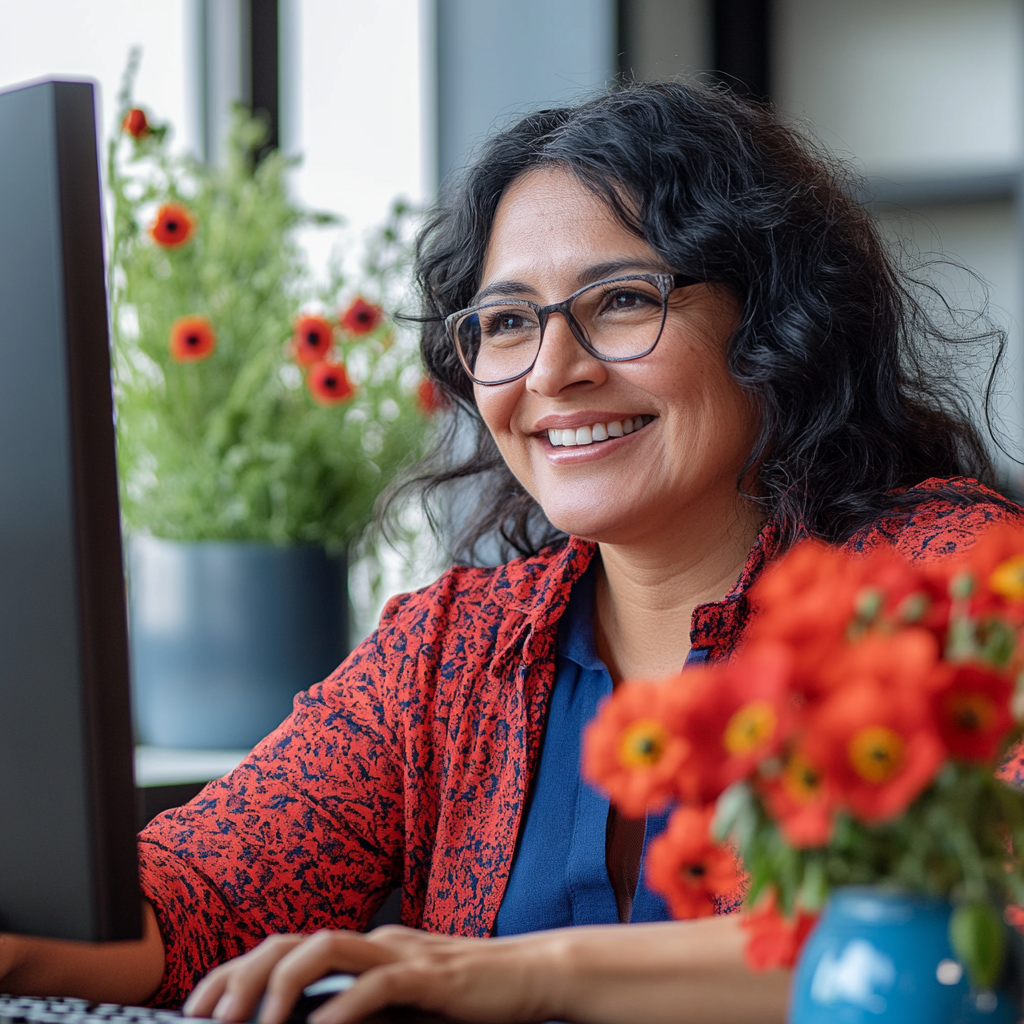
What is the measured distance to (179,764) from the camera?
5.52 feet

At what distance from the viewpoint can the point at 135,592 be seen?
180 cm

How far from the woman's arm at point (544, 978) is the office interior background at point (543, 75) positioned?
133cm

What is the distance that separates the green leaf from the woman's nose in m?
0.80

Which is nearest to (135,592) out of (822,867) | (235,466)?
(235,466)

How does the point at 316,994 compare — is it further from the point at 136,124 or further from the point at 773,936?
the point at 136,124

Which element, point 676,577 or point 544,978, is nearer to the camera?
point 544,978

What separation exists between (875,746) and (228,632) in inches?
55.8

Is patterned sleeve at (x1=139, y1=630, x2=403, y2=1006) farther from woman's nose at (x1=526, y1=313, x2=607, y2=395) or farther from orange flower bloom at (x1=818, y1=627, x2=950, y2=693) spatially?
orange flower bloom at (x1=818, y1=627, x2=950, y2=693)

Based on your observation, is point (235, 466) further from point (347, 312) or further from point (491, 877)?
point (491, 877)

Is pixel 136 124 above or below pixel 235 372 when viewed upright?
above

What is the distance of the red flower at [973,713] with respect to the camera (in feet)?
1.46

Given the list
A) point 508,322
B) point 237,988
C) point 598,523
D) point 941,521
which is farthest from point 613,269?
point 237,988

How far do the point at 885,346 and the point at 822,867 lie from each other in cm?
89

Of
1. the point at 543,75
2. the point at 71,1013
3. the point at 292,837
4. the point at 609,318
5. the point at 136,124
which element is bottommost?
the point at 292,837
